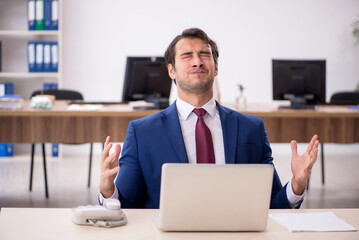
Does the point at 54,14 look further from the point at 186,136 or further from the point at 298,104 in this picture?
the point at 186,136

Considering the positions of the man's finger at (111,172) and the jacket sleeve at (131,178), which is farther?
the jacket sleeve at (131,178)

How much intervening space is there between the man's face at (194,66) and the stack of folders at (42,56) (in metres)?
3.93

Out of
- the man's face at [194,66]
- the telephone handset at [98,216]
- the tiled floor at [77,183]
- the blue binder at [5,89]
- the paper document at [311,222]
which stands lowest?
the tiled floor at [77,183]

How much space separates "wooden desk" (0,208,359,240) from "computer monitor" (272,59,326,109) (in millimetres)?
2716

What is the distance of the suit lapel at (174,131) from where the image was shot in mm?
2045

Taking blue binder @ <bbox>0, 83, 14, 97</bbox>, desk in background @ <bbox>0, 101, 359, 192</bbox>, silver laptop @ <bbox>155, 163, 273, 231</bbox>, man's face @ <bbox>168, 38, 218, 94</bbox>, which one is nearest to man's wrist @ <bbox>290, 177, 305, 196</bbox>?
silver laptop @ <bbox>155, 163, 273, 231</bbox>

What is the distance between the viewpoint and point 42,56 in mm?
5883

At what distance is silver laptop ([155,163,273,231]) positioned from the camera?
1391 millimetres

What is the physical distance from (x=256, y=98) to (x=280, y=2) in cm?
121

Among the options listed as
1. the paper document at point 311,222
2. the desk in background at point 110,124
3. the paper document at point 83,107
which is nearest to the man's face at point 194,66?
the paper document at point 311,222

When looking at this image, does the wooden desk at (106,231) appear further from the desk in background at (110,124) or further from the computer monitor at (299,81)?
the computer monitor at (299,81)

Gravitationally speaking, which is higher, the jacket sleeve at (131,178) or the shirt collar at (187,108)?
the shirt collar at (187,108)

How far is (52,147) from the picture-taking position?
6.16 metres

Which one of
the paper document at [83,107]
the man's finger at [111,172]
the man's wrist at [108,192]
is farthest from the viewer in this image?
the paper document at [83,107]
